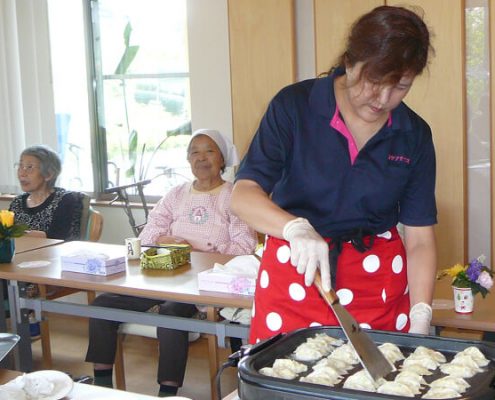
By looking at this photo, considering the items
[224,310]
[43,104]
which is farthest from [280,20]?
[43,104]

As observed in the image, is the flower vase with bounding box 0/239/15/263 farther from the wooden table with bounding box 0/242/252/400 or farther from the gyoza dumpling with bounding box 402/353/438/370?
the gyoza dumpling with bounding box 402/353/438/370

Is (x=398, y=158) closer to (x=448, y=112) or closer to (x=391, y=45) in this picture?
(x=391, y=45)

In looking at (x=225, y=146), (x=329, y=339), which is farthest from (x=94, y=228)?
(x=329, y=339)

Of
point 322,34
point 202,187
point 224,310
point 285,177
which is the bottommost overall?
point 224,310

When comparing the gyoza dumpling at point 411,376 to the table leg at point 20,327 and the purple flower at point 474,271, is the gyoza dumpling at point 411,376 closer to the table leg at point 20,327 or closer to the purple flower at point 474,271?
the purple flower at point 474,271

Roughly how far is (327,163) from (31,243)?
2495 mm

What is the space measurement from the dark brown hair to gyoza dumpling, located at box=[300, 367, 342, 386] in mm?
605

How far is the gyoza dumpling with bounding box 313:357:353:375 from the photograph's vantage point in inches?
53.5

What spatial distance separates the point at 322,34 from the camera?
3957 millimetres

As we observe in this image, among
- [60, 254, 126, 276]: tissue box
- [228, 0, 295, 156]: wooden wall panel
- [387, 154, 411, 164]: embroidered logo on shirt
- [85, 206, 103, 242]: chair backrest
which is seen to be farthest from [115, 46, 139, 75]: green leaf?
[387, 154, 411, 164]: embroidered logo on shirt

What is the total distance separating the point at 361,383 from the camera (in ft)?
4.22

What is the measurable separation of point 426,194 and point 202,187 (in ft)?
7.60

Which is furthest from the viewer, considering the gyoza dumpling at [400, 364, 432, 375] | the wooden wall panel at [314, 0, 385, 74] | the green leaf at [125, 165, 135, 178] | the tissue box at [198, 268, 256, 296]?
the green leaf at [125, 165, 135, 178]

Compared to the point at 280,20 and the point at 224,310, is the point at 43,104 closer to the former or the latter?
the point at 280,20
